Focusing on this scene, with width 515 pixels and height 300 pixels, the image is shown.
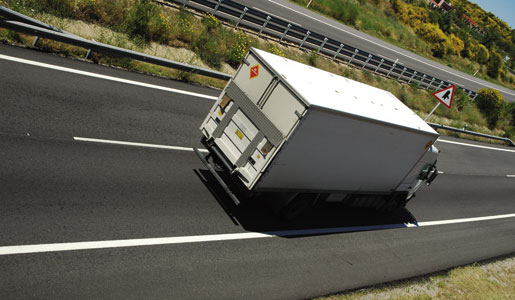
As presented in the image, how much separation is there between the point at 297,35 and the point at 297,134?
50.5ft

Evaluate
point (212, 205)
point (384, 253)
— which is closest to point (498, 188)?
point (384, 253)

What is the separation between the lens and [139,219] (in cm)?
827

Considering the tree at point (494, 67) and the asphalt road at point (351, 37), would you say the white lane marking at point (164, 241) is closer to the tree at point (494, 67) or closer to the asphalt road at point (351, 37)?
the asphalt road at point (351, 37)

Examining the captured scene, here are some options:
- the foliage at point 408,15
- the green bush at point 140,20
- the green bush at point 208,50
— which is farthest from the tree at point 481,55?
the green bush at point 140,20

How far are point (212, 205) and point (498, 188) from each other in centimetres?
1963

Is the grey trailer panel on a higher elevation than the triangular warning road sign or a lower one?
lower

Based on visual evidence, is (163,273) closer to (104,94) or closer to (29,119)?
(29,119)

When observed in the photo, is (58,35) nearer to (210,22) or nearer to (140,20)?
(140,20)

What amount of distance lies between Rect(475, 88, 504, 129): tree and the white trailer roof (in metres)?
29.3

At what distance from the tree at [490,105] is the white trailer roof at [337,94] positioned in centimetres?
2931

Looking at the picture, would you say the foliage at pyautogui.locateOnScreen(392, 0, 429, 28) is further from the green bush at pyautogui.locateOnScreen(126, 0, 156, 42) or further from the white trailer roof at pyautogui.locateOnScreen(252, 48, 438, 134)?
the white trailer roof at pyautogui.locateOnScreen(252, 48, 438, 134)

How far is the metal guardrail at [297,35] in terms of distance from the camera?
63.4 ft

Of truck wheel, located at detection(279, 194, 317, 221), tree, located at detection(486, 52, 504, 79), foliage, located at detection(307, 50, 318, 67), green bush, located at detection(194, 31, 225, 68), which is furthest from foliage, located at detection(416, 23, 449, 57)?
truck wheel, located at detection(279, 194, 317, 221)

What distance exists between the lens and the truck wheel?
1069 cm
